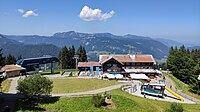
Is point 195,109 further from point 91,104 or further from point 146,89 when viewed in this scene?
point 91,104

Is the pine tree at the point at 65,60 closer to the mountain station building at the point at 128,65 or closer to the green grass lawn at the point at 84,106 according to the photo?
the mountain station building at the point at 128,65

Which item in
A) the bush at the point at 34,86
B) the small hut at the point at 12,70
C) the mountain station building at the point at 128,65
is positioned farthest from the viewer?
the mountain station building at the point at 128,65

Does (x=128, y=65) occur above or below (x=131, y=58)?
below

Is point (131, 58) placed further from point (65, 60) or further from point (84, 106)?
point (84, 106)

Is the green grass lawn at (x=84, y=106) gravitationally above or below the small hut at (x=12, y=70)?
below

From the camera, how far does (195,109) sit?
3950 cm

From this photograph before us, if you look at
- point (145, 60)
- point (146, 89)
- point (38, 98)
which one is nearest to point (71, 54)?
point (145, 60)

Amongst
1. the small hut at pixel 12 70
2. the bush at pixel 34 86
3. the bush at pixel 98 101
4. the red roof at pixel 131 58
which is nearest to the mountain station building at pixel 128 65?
the red roof at pixel 131 58

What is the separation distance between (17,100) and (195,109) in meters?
27.9

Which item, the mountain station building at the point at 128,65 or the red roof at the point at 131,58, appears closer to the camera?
the mountain station building at the point at 128,65

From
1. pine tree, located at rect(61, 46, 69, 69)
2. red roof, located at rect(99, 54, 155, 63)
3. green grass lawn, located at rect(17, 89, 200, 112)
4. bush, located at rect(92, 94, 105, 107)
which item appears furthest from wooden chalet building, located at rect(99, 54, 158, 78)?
bush, located at rect(92, 94, 105, 107)

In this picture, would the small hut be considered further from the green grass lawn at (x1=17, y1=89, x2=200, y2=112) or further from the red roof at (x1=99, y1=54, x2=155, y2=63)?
the green grass lawn at (x1=17, y1=89, x2=200, y2=112)

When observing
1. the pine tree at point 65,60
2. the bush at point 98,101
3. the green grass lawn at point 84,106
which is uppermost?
the pine tree at point 65,60

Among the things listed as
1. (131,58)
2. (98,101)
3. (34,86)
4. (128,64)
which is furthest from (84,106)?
(131,58)
